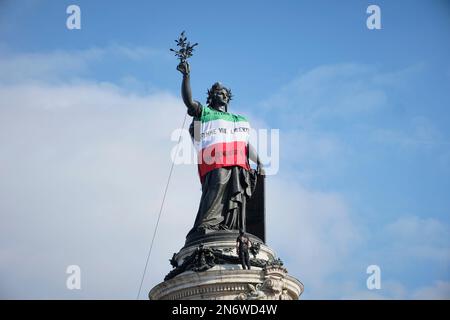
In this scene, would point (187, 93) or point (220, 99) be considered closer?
point (187, 93)

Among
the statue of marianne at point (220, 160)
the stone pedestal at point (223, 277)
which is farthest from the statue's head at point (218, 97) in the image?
the stone pedestal at point (223, 277)

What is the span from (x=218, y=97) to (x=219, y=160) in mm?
3523

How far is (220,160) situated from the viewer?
120ft

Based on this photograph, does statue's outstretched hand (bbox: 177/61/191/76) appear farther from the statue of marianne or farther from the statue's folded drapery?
the statue's folded drapery

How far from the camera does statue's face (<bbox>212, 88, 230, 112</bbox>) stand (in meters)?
38.7

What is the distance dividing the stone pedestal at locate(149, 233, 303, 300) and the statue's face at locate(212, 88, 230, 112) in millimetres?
7076

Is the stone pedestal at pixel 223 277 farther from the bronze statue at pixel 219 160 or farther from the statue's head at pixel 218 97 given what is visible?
the statue's head at pixel 218 97

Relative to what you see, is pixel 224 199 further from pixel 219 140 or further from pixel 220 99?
pixel 220 99

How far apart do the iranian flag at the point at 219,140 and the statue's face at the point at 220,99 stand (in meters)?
0.60

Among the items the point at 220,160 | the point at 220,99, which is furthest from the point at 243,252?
the point at 220,99

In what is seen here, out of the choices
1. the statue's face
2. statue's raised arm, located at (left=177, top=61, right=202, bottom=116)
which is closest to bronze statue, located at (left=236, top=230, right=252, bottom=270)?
statue's raised arm, located at (left=177, top=61, right=202, bottom=116)

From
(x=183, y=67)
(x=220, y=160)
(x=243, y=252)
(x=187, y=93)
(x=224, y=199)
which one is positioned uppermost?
(x=183, y=67)
